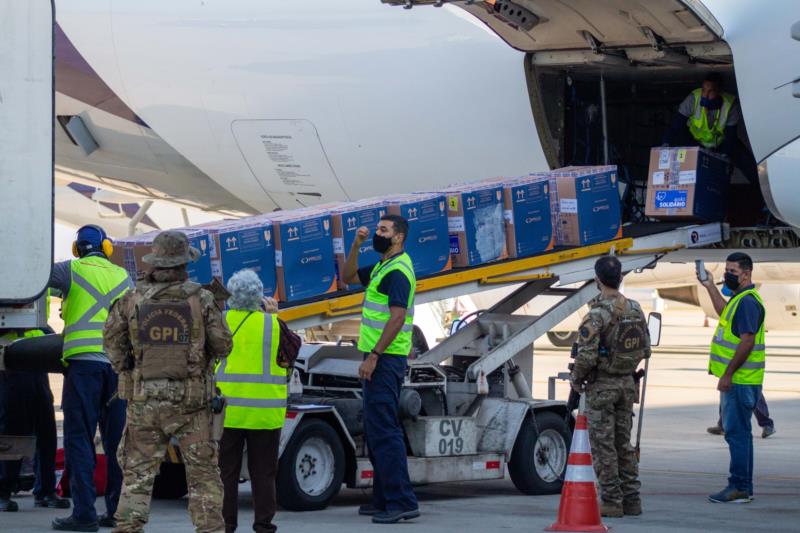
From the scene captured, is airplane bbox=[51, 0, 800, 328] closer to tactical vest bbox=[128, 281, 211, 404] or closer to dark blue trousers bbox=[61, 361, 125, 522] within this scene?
dark blue trousers bbox=[61, 361, 125, 522]

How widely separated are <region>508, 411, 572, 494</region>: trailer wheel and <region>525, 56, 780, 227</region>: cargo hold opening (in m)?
2.84

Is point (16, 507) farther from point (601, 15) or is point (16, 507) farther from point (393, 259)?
point (601, 15)

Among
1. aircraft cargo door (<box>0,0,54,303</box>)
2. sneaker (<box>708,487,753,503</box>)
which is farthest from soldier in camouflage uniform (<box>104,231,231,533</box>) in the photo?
sneaker (<box>708,487,753,503</box>)

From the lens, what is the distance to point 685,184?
11.5 metres

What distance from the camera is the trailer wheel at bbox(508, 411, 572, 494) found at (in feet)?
33.4

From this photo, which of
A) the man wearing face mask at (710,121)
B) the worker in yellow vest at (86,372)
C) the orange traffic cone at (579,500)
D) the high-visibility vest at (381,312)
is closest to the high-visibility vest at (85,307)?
the worker in yellow vest at (86,372)

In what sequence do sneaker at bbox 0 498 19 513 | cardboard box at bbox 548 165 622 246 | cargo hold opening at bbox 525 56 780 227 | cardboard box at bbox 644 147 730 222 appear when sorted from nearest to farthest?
sneaker at bbox 0 498 19 513 → cardboard box at bbox 548 165 622 246 → cardboard box at bbox 644 147 730 222 → cargo hold opening at bbox 525 56 780 227

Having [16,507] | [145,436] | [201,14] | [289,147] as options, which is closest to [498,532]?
[145,436]

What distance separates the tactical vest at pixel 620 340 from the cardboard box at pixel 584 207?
7.36ft

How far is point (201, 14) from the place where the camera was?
14.3m

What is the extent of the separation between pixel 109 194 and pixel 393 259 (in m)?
13.1

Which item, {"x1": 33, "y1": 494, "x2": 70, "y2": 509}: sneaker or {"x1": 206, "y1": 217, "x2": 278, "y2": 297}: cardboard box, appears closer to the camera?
{"x1": 33, "y1": 494, "x2": 70, "y2": 509}: sneaker

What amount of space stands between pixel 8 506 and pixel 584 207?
16.3ft

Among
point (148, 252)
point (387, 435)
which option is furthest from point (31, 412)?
point (387, 435)
